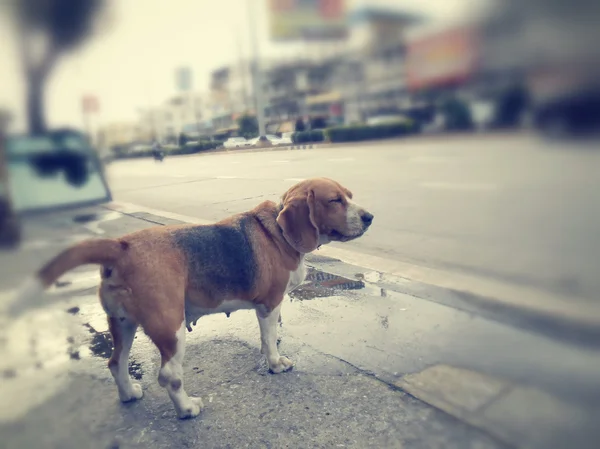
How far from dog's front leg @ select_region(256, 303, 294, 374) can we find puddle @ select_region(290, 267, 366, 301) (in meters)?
1.11

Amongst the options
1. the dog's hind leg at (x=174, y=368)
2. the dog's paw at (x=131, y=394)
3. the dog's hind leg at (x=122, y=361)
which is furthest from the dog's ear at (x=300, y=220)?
the dog's paw at (x=131, y=394)

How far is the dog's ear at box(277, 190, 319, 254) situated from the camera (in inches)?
101

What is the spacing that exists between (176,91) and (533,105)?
3.82 ft

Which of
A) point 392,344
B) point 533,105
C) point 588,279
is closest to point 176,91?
point 533,105

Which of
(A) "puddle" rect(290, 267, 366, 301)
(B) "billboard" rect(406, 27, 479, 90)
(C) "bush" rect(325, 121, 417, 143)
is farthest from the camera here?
(A) "puddle" rect(290, 267, 366, 301)

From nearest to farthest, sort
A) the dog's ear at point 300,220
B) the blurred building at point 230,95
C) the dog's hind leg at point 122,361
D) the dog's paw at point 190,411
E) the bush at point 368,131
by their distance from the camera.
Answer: the bush at point 368,131 < the blurred building at point 230,95 < the dog's paw at point 190,411 < the dog's hind leg at point 122,361 < the dog's ear at point 300,220

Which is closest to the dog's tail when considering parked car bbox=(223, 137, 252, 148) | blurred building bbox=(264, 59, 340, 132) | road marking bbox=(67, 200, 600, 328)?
road marking bbox=(67, 200, 600, 328)

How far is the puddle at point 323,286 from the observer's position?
3891mm

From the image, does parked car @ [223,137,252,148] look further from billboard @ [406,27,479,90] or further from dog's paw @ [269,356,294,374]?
dog's paw @ [269,356,294,374]

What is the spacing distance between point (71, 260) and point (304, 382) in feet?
5.01

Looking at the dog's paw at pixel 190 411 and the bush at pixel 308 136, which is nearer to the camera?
the bush at pixel 308 136

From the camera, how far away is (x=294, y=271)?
8.86ft

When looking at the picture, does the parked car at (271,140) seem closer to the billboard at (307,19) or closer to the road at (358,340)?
the road at (358,340)

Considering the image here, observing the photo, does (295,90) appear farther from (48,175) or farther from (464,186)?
(48,175)
